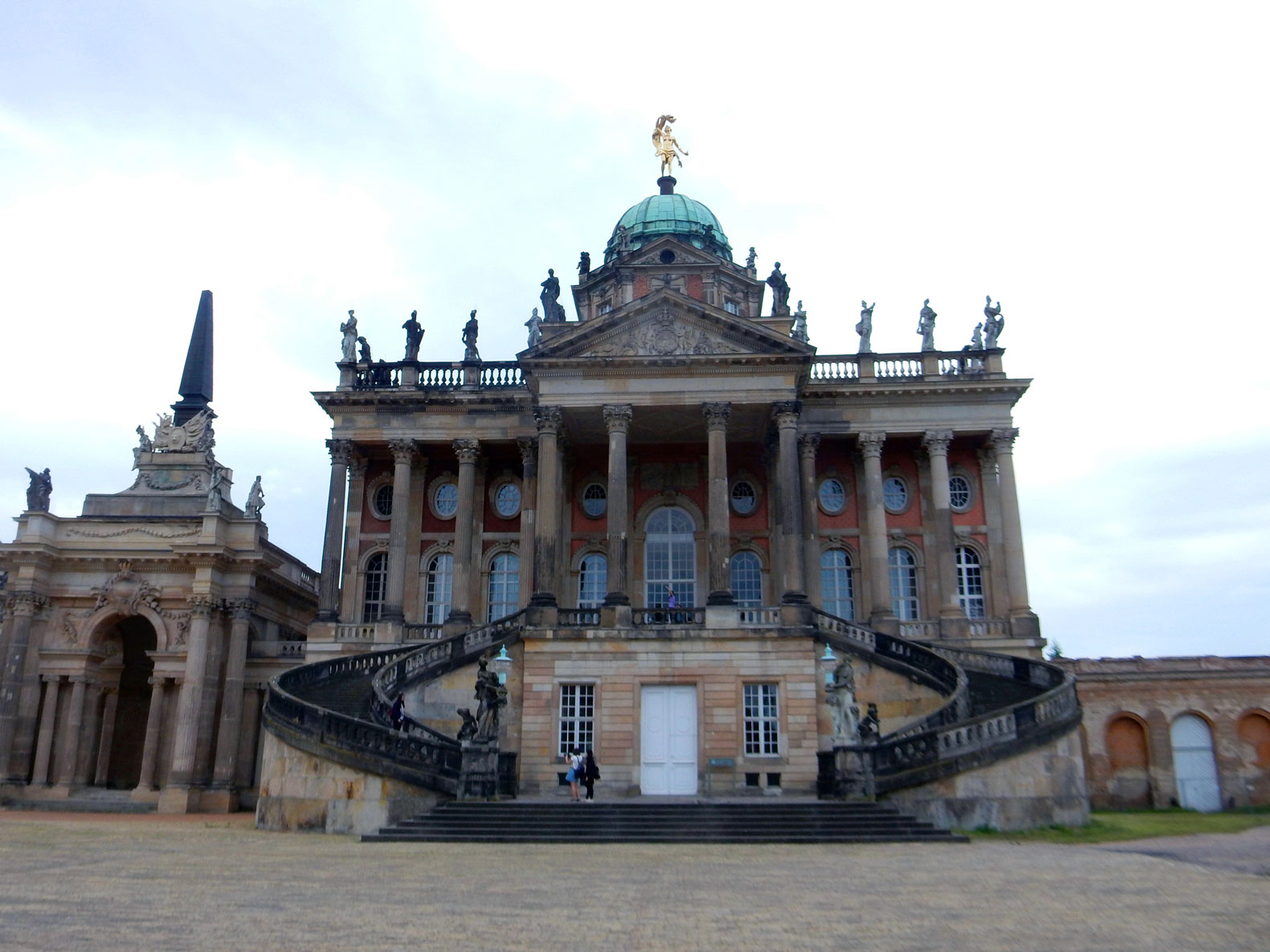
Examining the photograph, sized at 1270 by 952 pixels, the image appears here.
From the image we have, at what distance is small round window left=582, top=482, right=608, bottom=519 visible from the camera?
3650cm

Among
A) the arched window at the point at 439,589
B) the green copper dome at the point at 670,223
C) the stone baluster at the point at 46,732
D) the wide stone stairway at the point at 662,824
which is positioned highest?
the green copper dome at the point at 670,223

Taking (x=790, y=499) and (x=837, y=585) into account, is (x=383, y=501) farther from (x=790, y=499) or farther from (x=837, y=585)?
(x=837, y=585)

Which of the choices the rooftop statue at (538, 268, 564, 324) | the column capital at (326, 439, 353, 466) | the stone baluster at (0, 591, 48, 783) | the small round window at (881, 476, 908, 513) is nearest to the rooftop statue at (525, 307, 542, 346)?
the rooftop statue at (538, 268, 564, 324)

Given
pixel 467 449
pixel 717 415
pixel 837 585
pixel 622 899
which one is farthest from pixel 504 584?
pixel 622 899

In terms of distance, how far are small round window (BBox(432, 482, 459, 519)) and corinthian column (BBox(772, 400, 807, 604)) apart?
39.6 ft

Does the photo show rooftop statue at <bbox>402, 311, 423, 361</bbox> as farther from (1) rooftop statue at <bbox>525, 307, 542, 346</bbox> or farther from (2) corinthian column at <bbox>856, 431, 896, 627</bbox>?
(2) corinthian column at <bbox>856, 431, 896, 627</bbox>

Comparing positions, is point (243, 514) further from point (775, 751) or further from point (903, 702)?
point (903, 702)

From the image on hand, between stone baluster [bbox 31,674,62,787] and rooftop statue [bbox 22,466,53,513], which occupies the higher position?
rooftop statue [bbox 22,466,53,513]

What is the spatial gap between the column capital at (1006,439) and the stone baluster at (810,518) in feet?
19.6

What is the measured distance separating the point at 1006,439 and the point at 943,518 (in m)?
3.54

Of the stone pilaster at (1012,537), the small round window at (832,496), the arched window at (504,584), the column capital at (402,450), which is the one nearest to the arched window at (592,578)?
the arched window at (504,584)

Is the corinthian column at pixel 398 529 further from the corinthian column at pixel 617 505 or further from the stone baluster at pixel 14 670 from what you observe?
the stone baluster at pixel 14 670

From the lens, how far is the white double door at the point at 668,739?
27422 millimetres

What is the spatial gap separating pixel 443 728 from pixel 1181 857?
17606 millimetres
